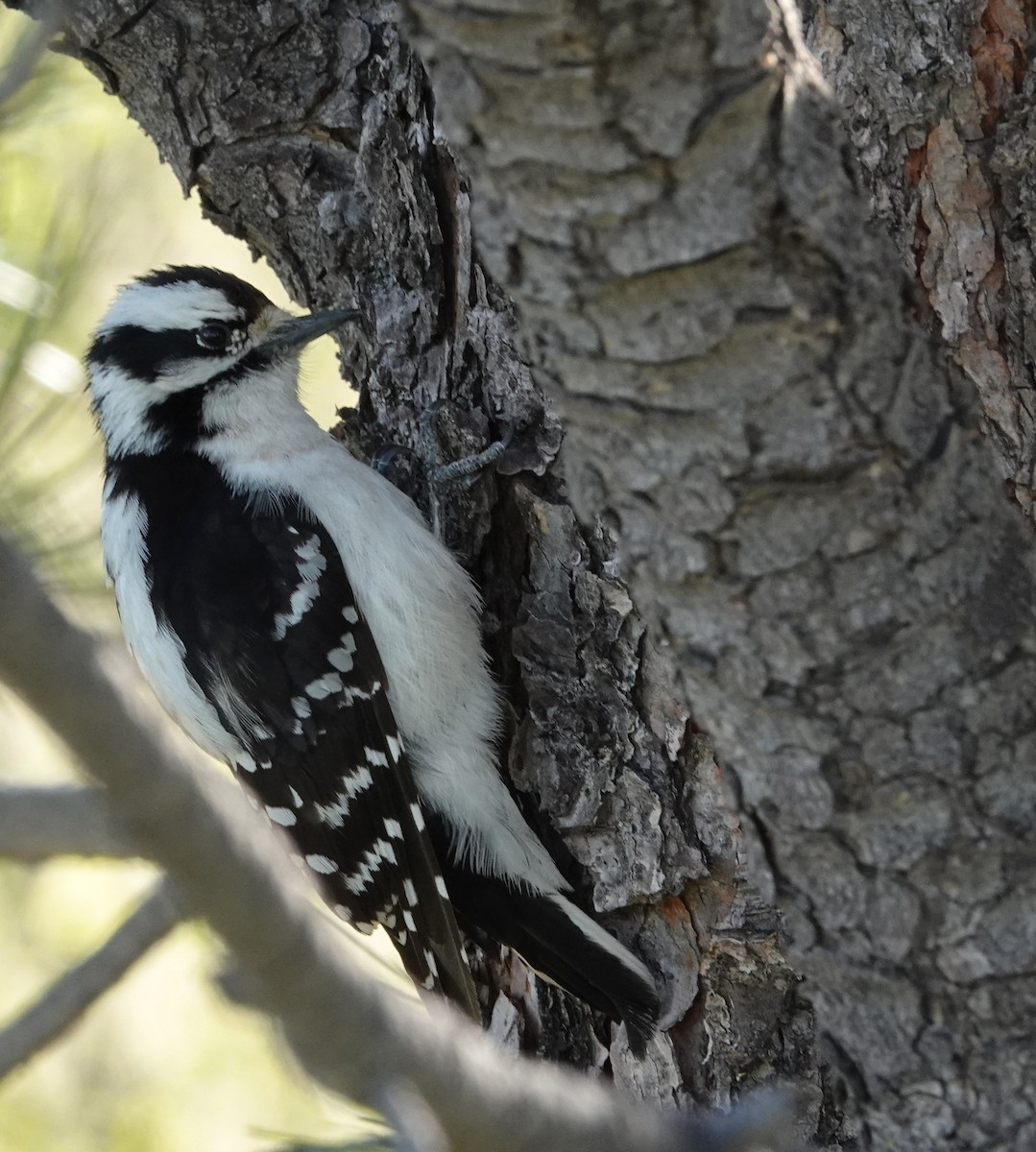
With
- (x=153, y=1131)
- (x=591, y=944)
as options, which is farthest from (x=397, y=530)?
(x=153, y=1131)

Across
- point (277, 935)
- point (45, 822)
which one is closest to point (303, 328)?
point (45, 822)

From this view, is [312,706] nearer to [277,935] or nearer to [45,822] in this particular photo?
[45,822]

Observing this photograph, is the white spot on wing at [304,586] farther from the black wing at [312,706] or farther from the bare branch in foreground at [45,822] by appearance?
the bare branch in foreground at [45,822]

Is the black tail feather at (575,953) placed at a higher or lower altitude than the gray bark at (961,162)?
lower

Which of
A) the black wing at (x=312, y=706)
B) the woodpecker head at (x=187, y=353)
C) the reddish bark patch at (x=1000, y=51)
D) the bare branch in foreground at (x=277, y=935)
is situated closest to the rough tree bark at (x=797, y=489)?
the bare branch in foreground at (x=277, y=935)

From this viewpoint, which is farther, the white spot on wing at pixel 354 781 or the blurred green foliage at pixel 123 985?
the blurred green foliage at pixel 123 985

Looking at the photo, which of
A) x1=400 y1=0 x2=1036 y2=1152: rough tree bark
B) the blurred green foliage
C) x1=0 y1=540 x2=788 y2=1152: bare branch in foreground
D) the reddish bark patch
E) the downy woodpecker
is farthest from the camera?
the blurred green foliage

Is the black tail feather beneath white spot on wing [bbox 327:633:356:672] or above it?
beneath

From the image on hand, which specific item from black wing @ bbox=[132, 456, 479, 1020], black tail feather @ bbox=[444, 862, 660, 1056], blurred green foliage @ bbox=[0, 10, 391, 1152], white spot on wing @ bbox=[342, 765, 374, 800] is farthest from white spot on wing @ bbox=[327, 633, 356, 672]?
blurred green foliage @ bbox=[0, 10, 391, 1152]

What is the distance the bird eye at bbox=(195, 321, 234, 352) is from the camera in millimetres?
2758

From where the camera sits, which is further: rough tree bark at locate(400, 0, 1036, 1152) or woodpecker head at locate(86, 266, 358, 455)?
woodpecker head at locate(86, 266, 358, 455)

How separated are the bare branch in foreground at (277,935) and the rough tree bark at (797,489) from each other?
0.34 m

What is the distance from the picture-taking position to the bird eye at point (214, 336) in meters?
2.76

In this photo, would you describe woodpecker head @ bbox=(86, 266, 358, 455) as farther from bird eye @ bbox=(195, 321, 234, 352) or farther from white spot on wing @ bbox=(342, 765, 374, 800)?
white spot on wing @ bbox=(342, 765, 374, 800)
